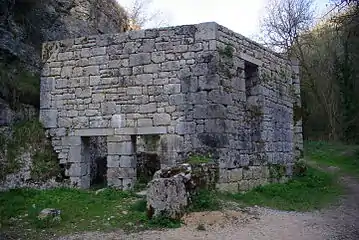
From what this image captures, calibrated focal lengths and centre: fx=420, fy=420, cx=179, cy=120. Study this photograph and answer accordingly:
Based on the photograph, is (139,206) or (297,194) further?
(297,194)

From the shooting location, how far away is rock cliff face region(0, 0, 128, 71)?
11.6m

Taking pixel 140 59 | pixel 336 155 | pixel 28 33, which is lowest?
pixel 336 155

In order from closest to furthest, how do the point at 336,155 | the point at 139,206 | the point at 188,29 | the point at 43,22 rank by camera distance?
1. the point at 139,206
2. the point at 188,29
3. the point at 43,22
4. the point at 336,155

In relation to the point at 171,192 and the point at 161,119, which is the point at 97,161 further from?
the point at 171,192

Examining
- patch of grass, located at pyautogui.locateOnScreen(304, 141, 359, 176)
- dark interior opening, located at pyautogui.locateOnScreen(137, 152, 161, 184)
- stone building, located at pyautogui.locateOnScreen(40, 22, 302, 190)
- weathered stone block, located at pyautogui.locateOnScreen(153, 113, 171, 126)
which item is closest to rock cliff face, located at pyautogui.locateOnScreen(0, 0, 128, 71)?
stone building, located at pyautogui.locateOnScreen(40, 22, 302, 190)

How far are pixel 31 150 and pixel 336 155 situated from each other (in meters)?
15.8

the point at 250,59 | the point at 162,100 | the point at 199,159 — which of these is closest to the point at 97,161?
the point at 162,100

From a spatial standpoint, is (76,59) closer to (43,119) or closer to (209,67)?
(43,119)

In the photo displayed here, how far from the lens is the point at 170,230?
675 cm

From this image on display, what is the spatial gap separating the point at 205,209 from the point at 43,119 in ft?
18.4

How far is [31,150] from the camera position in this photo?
34.8 ft

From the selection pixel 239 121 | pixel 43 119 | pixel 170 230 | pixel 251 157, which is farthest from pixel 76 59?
pixel 170 230

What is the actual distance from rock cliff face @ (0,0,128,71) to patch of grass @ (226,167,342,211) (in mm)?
7097

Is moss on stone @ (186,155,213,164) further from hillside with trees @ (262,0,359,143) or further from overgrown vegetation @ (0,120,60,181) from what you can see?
hillside with trees @ (262,0,359,143)
